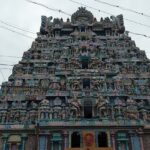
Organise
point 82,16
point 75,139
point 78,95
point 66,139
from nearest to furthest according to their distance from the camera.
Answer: point 66,139, point 75,139, point 78,95, point 82,16

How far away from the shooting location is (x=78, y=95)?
23.4 meters

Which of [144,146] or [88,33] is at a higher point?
[88,33]

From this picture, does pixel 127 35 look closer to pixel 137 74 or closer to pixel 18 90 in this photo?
pixel 137 74

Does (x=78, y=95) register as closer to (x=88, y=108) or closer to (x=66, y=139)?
(x=88, y=108)

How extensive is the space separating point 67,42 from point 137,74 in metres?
7.29

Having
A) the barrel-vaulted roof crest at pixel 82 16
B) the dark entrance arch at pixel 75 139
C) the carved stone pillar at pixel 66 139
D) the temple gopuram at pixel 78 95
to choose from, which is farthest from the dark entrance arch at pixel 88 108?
the barrel-vaulted roof crest at pixel 82 16

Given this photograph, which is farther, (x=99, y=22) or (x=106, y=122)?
(x=99, y=22)

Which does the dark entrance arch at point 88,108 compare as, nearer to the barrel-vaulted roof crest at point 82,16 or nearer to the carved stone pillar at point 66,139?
the carved stone pillar at point 66,139

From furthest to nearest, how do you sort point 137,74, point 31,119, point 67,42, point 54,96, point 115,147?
point 67,42 < point 137,74 < point 54,96 < point 31,119 < point 115,147

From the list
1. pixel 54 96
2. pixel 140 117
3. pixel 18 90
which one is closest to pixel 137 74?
pixel 140 117

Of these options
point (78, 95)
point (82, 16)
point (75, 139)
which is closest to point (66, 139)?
point (75, 139)

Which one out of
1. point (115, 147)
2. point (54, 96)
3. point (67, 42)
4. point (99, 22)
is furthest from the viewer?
point (99, 22)

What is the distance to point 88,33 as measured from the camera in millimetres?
31656

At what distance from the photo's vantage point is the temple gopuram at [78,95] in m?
20.7
